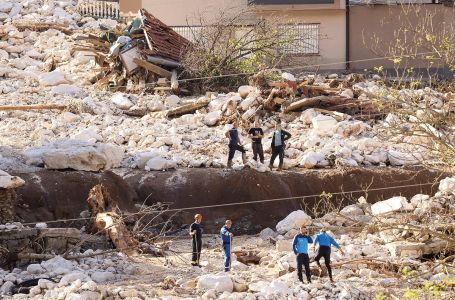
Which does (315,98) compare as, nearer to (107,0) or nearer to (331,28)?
(331,28)

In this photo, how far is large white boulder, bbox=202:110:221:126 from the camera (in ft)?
81.8

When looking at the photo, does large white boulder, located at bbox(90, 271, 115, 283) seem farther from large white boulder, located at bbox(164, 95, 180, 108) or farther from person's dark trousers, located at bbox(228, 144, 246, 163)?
large white boulder, located at bbox(164, 95, 180, 108)

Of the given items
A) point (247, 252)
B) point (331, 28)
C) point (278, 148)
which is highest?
point (331, 28)

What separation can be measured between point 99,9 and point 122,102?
11.5 m

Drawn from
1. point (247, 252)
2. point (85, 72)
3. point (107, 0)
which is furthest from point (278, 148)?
point (107, 0)

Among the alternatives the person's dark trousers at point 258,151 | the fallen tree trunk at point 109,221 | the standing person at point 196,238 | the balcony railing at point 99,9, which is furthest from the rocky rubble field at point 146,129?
the balcony railing at point 99,9

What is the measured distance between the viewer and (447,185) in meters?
20.4

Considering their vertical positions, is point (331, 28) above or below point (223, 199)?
above

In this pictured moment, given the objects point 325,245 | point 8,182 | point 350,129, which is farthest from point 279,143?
point 325,245

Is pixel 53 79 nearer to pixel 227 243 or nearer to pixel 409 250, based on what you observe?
pixel 227 243

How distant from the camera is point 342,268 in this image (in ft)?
54.1

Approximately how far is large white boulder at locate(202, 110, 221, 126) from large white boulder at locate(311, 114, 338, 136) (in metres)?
2.26

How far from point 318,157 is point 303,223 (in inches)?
129

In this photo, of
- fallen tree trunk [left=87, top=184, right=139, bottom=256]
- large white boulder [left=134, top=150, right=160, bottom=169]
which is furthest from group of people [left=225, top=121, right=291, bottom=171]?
fallen tree trunk [left=87, top=184, right=139, bottom=256]
